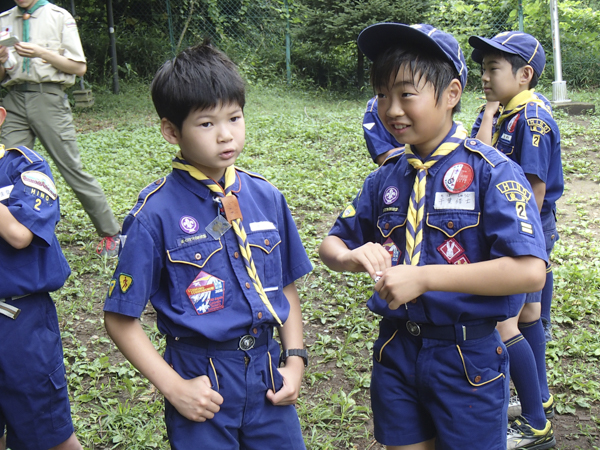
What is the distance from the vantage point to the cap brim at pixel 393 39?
170 centimetres

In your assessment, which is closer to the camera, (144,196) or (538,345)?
(144,196)

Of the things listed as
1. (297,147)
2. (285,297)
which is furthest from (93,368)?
(297,147)

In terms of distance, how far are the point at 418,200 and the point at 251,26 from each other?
12.3m

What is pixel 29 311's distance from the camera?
2.06m

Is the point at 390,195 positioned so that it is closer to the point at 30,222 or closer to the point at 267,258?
the point at 267,258

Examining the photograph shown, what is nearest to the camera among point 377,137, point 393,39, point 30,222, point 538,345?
point 393,39

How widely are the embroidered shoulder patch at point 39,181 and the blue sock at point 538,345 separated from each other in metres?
2.05

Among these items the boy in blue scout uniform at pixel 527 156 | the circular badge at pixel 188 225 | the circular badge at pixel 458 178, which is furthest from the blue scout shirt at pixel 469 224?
the boy in blue scout uniform at pixel 527 156

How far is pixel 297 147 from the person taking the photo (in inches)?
292

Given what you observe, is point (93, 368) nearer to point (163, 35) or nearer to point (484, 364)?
point (484, 364)

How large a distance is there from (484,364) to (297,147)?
19.1 feet

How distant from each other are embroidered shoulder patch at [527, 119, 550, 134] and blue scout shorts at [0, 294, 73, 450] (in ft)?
6.91

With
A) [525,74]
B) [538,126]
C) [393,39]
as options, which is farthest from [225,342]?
[525,74]

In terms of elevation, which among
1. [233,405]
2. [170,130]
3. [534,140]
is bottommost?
[233,405]
